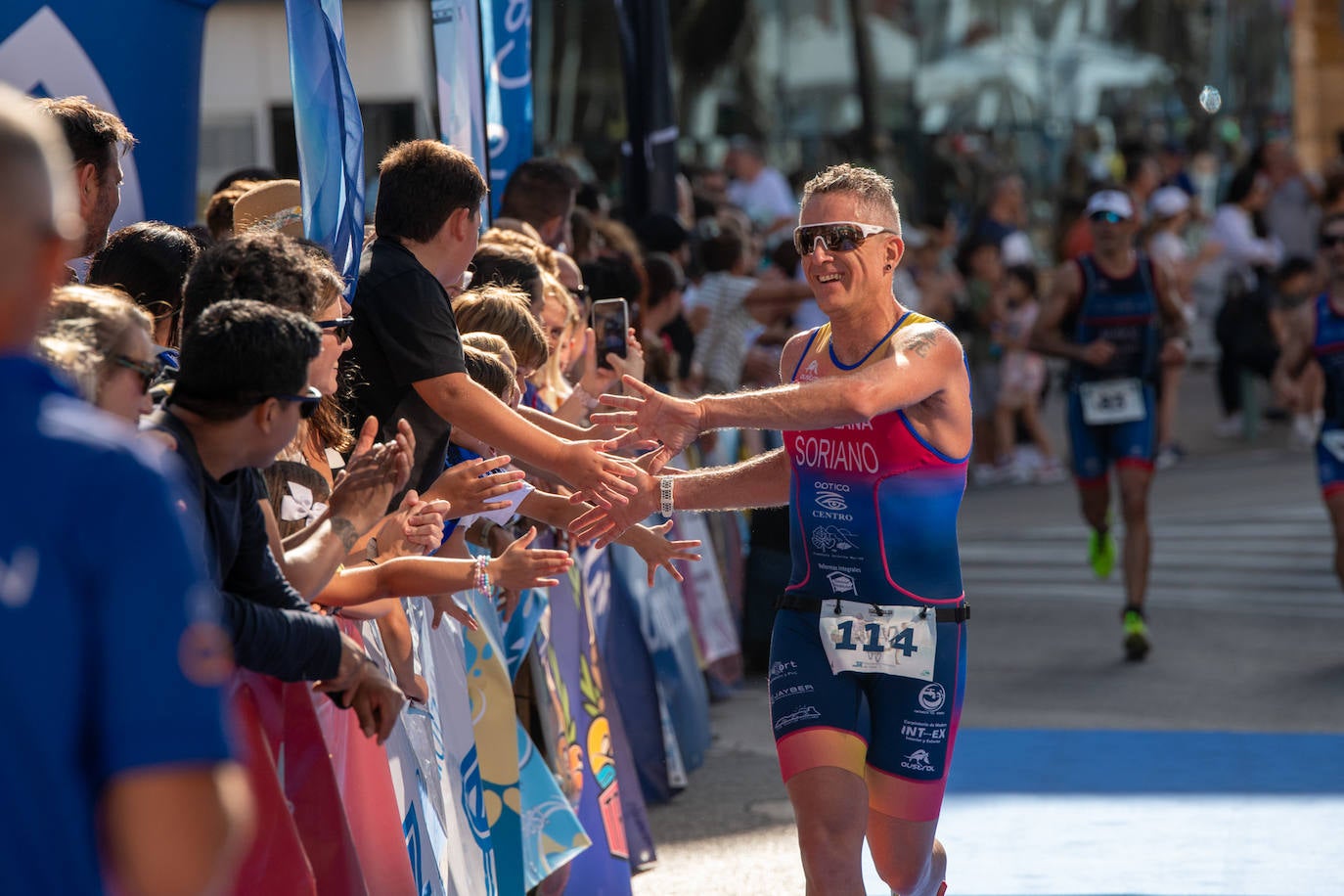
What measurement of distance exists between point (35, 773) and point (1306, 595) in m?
10.2

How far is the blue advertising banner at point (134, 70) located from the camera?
4.93 meters

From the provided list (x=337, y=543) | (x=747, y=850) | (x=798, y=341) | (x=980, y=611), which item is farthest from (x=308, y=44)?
(x=980, y=611)

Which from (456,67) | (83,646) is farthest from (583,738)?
(83,646)

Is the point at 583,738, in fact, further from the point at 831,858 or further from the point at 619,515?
the point at 831,858

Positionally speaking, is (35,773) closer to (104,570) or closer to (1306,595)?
(104,570)

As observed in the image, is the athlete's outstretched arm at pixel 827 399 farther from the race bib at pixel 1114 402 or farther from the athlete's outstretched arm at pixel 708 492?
the race bib at pixel 1114 402

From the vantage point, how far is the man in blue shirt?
173cm

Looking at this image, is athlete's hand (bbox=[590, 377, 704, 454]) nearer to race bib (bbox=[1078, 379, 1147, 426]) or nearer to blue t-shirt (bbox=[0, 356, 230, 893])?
blue t-shirt (bbox=[0, 356, 230, 893])

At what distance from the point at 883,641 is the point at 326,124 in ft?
6.31

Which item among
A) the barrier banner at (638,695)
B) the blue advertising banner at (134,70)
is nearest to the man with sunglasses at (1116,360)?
the barrier banner at (638,695)

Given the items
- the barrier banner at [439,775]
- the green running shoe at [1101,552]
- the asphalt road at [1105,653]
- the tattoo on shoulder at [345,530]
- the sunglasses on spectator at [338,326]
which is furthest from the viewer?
the green running shoe at [1101,552]

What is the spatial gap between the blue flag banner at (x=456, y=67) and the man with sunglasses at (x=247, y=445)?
374 cm

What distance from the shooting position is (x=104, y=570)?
1.75 m

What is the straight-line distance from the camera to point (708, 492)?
4.74 meters
